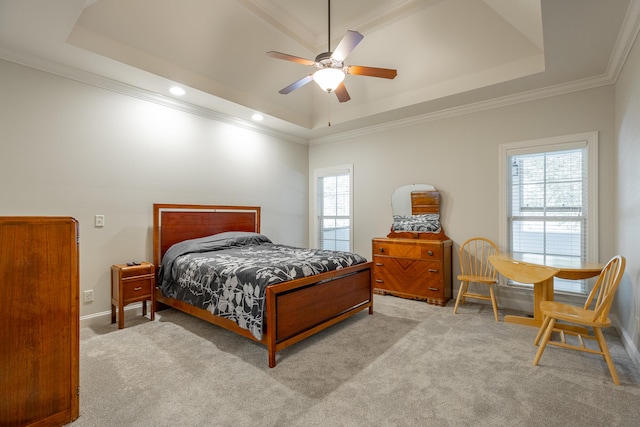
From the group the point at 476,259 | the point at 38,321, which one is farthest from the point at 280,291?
the point at 476,259

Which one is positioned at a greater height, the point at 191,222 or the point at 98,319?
the point at 191,222

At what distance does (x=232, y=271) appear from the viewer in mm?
2641

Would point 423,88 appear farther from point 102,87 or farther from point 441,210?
point 102,87

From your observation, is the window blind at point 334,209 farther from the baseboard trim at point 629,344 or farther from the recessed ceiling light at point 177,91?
the baseboard trim at point 629,344

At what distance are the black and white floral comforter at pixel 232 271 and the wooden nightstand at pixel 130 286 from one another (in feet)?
0.68

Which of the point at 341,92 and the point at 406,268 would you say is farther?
the point at 406,268

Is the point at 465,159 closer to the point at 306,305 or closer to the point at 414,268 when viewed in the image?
the point at 414,268

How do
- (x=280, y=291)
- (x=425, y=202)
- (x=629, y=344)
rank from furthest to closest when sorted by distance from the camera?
(x=425, y=202) → (x=629, y=344) → (x=280, y=291)

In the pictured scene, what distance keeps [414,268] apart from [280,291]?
2233mm

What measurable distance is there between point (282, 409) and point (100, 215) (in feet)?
9.10

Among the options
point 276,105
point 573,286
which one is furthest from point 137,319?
point 573,286

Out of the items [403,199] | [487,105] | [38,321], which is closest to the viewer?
[38,321]

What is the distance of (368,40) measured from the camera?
3713 millimetres

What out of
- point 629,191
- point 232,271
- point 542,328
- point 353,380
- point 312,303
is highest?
point 629,191
